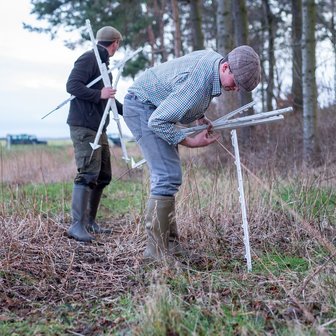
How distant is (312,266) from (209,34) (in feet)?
63.2

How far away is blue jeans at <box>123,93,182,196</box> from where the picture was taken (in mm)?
4281

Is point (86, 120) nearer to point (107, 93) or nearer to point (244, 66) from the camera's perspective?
point (107, 93)

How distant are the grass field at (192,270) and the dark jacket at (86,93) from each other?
0.93 m

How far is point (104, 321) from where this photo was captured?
3.30 meters

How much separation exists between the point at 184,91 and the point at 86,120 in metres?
1.89

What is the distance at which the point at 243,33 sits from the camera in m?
11.1

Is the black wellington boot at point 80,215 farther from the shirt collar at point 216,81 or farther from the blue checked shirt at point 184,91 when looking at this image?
the shirt collar at point 216,81

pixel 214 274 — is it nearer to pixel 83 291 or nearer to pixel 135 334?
pixel 83 291

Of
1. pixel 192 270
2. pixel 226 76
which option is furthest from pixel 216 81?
pixel 192 270

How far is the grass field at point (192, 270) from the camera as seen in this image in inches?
123

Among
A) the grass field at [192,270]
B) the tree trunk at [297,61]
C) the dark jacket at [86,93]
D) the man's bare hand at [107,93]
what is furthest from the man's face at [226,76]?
the tree trunk at [297,61]

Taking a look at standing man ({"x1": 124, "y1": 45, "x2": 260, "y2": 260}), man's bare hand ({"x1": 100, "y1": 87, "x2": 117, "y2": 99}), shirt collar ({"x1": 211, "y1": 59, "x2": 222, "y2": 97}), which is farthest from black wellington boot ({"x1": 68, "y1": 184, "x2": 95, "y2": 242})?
shirt collar ({"x1": 211, "y1": 59, "x2": 222, "y2": 97})

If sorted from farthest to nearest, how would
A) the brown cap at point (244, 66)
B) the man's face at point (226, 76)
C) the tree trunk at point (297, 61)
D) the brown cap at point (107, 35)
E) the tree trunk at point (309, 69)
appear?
1. the tree trunk at point (297, 61)
2. the tree trunk at point (309, 69)
3. the brown cap at point (107, 35)
4. the man's face at point (226, 76)
5. the brown cap at point (244, 66)

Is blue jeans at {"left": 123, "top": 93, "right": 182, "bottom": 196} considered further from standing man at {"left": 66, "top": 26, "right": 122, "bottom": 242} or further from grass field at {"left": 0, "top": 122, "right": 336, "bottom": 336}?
standing man at {"left": 66, "top": 26, "right": 122, "bottom": 242}
